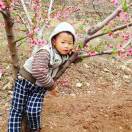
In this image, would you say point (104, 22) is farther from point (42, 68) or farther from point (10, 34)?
point (10, 34)

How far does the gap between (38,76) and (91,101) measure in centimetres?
211

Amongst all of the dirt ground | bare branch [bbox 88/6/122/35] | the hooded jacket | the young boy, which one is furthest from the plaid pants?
bare branch [bbox 88/6/122/35]

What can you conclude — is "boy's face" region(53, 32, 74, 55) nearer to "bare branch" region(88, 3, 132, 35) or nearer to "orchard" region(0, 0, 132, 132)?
"orchard" region(0, 0, 132, 132)

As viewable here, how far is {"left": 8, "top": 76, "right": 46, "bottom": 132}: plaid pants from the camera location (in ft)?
13.6

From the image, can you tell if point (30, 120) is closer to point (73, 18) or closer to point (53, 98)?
point (53, 98)

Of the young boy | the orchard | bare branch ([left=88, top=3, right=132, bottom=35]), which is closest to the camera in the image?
bare branch ([left=88, top=3, right=132, bottom=35])

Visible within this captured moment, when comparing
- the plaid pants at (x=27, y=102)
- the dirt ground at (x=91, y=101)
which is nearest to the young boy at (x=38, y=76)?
the plaid pants at (x=27, y=102)

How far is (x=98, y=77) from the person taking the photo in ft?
21.9

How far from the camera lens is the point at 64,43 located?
12.9ft

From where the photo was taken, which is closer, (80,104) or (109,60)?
(80,104)

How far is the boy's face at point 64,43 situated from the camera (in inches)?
154

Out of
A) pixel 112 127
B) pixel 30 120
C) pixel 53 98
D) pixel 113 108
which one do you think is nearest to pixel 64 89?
pixel 53 98

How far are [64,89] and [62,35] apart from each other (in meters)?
2.33

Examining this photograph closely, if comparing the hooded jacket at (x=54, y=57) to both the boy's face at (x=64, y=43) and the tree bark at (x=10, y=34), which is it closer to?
the boy's face at (x=64, y=43)
